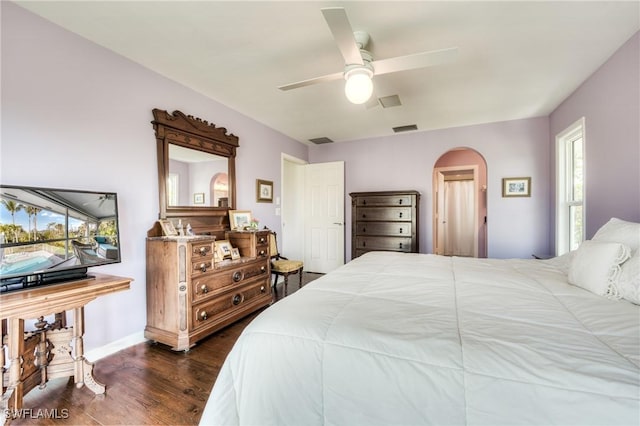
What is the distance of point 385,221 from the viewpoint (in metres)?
4.02

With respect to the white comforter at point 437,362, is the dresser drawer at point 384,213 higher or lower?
higher

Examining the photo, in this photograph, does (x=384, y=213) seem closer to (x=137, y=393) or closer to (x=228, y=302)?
(x=228, y=302)

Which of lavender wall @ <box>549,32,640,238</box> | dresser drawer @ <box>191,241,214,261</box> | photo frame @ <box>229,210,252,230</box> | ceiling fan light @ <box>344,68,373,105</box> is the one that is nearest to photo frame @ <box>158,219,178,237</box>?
dresser drawer @ <box>191,241,214,261</box>

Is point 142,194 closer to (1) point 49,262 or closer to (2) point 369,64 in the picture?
(1) point 49,262

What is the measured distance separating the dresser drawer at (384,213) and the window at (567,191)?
1.76m

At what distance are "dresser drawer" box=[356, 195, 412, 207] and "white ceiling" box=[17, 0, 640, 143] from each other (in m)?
1.35

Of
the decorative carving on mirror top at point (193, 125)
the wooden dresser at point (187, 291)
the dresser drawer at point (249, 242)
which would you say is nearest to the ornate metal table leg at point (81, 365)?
the wooden dresser at point (187, 291)

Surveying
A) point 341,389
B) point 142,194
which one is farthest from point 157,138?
point 341,389

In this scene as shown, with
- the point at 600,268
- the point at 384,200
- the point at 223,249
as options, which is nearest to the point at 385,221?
the point at 384,200

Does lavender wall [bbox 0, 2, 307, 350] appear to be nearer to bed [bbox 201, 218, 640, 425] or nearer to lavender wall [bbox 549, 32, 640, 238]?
bed [bbox 201, 218, 640, 425]

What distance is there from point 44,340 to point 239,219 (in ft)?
6.26

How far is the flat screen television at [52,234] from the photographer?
147cm

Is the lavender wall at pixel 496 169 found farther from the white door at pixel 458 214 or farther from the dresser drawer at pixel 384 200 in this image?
the white door at pixel 458 214

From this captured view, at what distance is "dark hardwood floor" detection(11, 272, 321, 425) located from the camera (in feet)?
4.87
